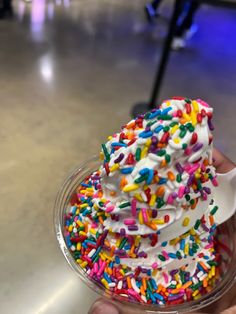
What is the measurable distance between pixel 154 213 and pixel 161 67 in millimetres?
1042

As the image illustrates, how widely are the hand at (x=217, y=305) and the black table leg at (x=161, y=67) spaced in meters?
0.71

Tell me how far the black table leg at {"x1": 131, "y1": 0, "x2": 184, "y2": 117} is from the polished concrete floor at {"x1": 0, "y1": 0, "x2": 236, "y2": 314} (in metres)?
0.06

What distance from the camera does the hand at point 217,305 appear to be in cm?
74

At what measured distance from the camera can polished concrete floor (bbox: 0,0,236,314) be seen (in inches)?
45.9

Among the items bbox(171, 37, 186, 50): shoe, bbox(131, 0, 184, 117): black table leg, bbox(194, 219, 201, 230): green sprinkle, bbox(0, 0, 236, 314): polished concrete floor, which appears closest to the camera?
bbox(194, 219, 201, 230): green sprinkle

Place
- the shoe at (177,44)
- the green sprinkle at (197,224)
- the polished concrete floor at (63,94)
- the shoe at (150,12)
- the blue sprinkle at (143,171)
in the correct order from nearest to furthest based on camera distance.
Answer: the blue sprinkle at (143,171), the green sprinkle at (197,224), the polished concrete floor at (63,94), the shoe at (177,44), the shoe at (150,12)

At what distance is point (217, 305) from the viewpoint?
0.90 m

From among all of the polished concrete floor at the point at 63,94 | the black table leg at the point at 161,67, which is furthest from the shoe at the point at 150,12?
the black table leg at the point at 161,67

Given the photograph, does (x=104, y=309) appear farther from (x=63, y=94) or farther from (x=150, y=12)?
(x=150, y=12)

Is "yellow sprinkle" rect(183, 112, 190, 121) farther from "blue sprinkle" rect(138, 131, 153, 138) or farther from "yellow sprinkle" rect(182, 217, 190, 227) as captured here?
"yellow sprinkle" rect(182, 217, 190, 227)

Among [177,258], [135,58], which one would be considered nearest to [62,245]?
[177,258]

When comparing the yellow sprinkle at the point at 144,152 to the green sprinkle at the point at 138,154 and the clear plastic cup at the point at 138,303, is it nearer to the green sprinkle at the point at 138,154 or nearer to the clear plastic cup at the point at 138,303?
the green sprinkle at the point at 138,154

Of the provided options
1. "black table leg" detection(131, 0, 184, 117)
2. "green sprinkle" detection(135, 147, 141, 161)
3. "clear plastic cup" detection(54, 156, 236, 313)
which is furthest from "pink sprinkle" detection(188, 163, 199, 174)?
"black table leg" detection(131, 0, 184, 117)

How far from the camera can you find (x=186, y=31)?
248 cm
